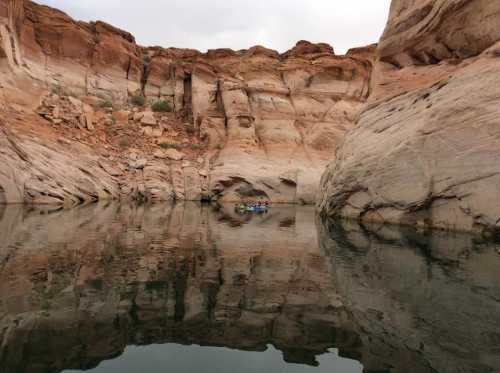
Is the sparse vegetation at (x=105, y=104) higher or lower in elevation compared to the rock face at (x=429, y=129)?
higher

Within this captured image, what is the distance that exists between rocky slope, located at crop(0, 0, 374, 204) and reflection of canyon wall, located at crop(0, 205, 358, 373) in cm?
1536

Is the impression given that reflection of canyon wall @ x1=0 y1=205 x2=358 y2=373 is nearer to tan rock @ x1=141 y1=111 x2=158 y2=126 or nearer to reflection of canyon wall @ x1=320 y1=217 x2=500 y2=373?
reflection of canyon wall @ x1=320 y1=217 x2=500 y2=373

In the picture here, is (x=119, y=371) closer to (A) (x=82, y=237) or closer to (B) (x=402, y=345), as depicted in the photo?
(B) (x=402, y=345)

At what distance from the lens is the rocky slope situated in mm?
25203

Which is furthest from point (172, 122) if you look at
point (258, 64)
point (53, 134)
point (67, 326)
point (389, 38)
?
point (67, 326)

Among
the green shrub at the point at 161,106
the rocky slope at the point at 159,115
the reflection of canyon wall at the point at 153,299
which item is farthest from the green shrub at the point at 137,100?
the reflection of canyon wall at the point at 153,299

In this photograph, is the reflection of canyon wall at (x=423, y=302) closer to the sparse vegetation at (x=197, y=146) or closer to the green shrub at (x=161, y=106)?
the sparse vegetation at (x=197, y=146)

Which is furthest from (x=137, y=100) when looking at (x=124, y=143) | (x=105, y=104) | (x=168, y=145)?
(x=124, y=143)

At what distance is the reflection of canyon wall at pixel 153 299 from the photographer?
12.7ft

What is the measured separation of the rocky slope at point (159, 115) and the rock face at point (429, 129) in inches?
542

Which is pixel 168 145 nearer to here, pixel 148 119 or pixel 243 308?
pixel 148 119

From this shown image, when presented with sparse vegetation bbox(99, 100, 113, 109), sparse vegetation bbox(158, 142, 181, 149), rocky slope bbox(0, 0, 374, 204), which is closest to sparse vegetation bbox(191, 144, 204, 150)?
rocky slope bbox(0, 0, 374, 204)

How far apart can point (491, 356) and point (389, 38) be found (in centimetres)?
1836

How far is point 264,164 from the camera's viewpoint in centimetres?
3197
